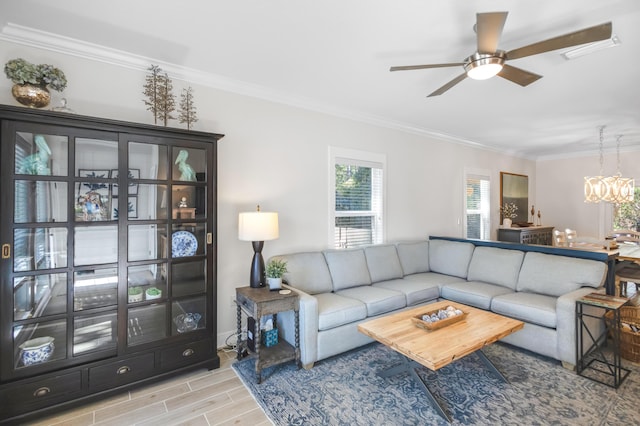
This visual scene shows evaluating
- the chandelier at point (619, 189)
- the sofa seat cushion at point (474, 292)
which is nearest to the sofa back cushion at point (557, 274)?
the sofa seat cushion at point (474, 292)

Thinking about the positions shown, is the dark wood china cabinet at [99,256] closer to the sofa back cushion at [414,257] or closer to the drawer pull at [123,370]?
the drawer pull at [123,370]

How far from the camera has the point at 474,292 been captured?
3496mm

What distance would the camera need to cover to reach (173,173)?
2566 mm

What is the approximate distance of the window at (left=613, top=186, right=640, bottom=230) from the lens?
6.14 metres

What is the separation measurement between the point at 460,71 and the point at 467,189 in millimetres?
3341

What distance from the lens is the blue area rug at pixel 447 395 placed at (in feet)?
6.81

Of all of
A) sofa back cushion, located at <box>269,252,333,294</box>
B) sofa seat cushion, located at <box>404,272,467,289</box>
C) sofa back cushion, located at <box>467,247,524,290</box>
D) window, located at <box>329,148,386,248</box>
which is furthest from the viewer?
window, located at <box>329,148,386,248</box>

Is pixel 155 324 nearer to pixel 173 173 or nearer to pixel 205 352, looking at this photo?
pixel 205 352

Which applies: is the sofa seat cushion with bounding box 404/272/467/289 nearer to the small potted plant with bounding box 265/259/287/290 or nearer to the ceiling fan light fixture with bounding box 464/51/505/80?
the small potted plant with bounding box 265/259/287/290

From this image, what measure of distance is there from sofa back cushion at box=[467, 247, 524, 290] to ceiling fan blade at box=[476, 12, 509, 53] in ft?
8.61

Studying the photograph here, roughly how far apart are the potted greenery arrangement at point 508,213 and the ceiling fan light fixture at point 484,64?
4.97 meters

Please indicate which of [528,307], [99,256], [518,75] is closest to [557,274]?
[528,307]

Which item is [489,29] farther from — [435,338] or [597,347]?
[597,347]

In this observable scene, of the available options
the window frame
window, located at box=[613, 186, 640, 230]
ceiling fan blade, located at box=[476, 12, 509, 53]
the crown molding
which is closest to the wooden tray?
ceiling fan blade, located at box=[476, 12, 509, 53]
